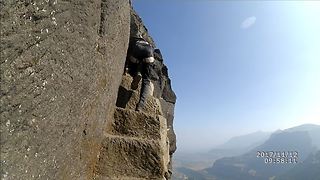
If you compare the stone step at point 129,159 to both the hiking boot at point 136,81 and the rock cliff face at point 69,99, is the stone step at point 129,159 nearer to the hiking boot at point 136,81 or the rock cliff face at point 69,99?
the rock cliff face at point 69,99

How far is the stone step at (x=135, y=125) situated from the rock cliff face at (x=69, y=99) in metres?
0.02

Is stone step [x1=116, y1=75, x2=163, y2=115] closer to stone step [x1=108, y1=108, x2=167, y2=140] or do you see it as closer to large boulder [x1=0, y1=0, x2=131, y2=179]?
stone step [x1=108, y1=108, x2=167, y2=140]

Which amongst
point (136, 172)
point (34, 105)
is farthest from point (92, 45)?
point (136, 172)

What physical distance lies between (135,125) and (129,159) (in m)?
1.03

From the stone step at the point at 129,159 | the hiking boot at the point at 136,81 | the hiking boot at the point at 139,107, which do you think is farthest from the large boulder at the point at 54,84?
the hiking boot at the point at 136,81

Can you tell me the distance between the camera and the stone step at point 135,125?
732 cm

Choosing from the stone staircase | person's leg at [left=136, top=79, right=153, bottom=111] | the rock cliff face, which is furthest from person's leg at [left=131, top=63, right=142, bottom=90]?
the stone staircase

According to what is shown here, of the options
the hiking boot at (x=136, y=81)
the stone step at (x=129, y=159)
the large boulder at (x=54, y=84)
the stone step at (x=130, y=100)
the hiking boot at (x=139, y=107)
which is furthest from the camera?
the hiking boot at (x=136, y=81)

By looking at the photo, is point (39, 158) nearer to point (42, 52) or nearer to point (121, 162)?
point (42, 52)

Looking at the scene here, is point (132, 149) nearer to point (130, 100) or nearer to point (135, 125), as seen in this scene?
point (135, 125)

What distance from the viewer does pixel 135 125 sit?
7418mm

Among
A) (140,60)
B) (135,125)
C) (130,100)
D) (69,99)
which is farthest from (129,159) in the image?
(140,60)

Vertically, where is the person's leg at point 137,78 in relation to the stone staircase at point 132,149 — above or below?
above

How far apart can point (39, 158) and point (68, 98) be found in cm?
109
